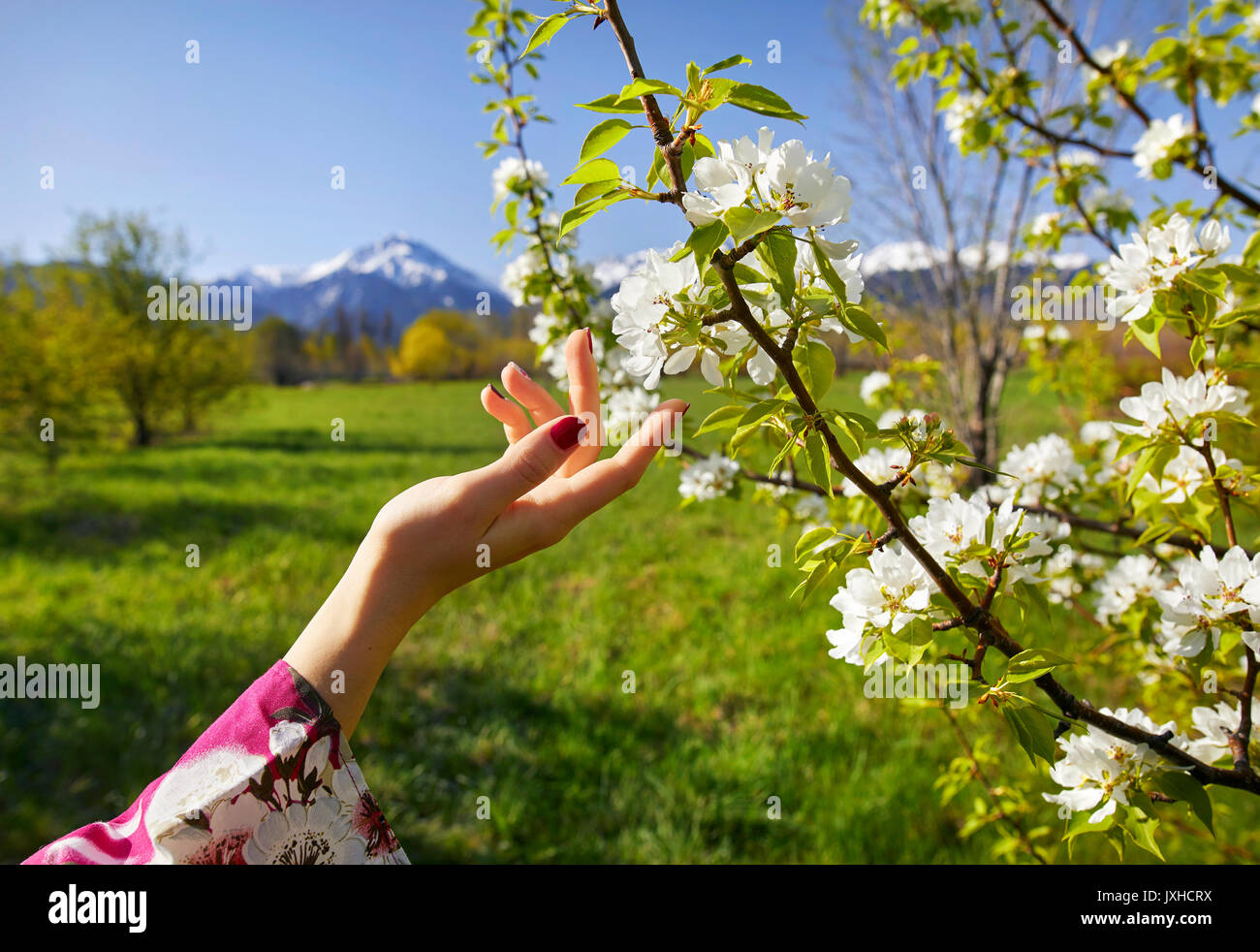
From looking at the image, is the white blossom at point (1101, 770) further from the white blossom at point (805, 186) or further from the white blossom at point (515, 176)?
the white blossom at point (515, 176)

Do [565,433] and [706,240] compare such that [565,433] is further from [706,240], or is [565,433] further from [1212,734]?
[1212,734]

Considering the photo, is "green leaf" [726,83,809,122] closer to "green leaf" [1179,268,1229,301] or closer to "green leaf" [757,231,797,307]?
"green leaf" [757,231,797,307]

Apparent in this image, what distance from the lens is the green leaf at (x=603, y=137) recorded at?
2.59 feet

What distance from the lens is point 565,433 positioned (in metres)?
0.97

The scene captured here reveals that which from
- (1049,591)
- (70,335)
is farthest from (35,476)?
(1049,591)

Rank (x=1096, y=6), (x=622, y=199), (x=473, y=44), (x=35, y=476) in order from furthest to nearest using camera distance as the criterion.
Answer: (x=35, y=476) < (x=1096, y=6) < (x=473, y=44) < (x=622, y=199)

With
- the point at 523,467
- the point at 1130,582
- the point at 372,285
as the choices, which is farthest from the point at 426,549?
the point at 372,285

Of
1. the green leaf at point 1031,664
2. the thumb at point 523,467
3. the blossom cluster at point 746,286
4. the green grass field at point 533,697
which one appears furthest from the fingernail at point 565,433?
the green grass field at point 533,697

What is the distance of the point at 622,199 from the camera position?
799 millimetres

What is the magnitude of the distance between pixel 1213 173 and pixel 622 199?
7.17 feet

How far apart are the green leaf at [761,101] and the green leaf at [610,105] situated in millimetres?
115

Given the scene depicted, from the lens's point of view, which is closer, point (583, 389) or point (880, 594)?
point (880, 594)

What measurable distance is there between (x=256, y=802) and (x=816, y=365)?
3.01 feet
